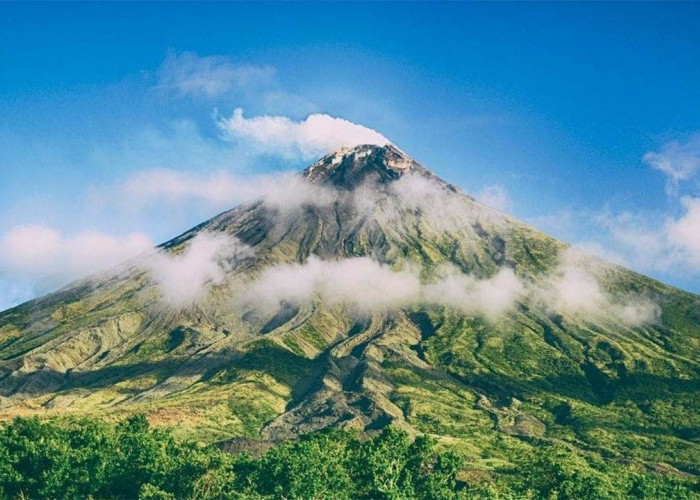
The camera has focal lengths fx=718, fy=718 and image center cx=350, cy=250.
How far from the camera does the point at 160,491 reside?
4168 inches

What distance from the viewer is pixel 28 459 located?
120875 millimetres

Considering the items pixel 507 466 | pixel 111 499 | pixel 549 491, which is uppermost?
pixel 111 499

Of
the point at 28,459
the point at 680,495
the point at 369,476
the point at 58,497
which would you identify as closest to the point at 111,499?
the point at 58,497

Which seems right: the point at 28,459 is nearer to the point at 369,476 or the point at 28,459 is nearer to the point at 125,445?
the point at 125,445

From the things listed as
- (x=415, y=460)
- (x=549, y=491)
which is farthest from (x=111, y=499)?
(x=549, y=491)

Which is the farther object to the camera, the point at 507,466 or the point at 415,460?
the point at 507,466

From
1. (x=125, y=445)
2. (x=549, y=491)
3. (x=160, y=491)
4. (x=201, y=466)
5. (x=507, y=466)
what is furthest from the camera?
(x=507, y=466)

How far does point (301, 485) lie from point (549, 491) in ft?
144

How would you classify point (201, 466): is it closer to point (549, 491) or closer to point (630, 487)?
point (549, 491)

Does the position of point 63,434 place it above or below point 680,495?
above

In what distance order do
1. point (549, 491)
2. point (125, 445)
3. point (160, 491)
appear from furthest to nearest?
1. point (125, 445)
2. point (549, 491)
3. point (160, 491)

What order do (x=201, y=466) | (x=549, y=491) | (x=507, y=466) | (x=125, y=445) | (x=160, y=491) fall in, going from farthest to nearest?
1. (x=507, y=466)
2. (x=125, y=445)
3. (x=549, y=491)
4. (x=201, y=466)
5. (x=160, y=491)

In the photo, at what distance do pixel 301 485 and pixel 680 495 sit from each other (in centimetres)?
7585

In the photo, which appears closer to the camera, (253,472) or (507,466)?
(253,472)
